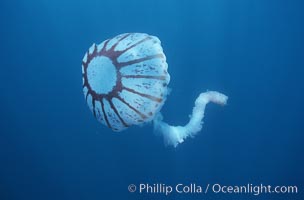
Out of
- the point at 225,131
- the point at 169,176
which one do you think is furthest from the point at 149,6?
the point at 169,176

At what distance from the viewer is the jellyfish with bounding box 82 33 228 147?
221 centimetres

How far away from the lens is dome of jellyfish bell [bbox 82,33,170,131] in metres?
2.21

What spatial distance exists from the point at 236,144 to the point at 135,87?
83 centimetres

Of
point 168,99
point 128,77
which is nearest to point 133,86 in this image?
point 128,77

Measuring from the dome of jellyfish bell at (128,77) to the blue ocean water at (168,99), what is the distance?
0.12 meters

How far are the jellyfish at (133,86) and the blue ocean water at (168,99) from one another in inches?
2.5

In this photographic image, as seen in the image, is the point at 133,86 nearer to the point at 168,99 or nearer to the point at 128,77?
the point at 128,77

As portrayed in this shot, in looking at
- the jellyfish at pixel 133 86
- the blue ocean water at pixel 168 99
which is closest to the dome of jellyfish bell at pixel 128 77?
the jellyfish at pixel 133 86

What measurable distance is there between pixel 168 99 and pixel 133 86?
0.29 metres

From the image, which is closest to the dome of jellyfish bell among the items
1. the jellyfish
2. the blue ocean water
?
the jellyfish

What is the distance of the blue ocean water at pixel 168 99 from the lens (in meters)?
2.25

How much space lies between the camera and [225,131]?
2393 mm

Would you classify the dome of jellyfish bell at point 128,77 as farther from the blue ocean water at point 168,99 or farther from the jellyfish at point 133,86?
the blue ocean water at point 168,99

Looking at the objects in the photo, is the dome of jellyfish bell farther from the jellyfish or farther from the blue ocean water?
the blue ocean water
